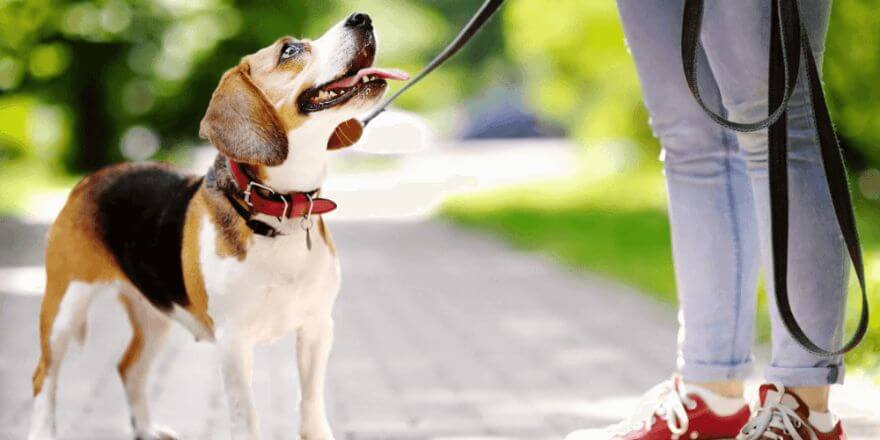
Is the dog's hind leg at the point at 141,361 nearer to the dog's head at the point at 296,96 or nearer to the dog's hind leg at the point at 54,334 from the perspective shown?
the dog's hind leg at the point at 54,334

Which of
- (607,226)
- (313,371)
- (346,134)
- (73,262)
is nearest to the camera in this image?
(346,134)

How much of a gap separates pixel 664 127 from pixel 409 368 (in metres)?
2.59

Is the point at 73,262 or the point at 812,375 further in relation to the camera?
the point at 73,262

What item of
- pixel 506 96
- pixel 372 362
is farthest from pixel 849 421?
pixel 506 96

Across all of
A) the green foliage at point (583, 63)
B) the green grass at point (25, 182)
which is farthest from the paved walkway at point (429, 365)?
the green foliage at point (583, 63)

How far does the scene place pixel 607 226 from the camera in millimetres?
14266

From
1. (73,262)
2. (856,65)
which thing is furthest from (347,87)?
(856,65)

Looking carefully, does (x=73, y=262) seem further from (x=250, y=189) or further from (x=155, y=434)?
(x=250, y=189)

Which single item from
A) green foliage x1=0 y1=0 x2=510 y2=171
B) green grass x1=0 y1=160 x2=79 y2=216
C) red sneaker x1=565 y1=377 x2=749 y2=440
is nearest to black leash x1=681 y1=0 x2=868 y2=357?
red sneaker x1=565 y1=377 x2=749 y2=440

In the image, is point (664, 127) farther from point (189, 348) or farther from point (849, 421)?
point (189, 348)

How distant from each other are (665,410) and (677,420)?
0.05m

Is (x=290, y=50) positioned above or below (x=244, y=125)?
above

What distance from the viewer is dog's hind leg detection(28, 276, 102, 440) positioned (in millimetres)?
4387

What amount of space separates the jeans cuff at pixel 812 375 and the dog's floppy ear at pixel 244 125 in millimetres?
1539
